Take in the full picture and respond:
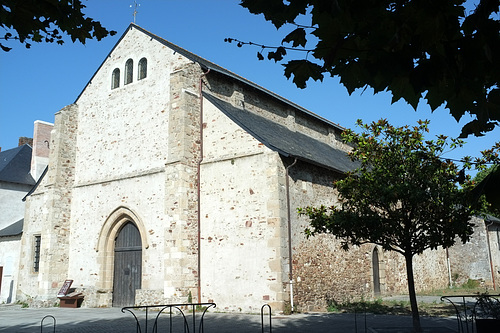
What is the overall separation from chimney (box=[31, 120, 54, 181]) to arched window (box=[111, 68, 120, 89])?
10.8m

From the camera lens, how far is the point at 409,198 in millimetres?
9289

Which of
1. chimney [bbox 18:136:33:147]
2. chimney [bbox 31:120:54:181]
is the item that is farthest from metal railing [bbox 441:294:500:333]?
chimney [bbox 18:136:33:147]

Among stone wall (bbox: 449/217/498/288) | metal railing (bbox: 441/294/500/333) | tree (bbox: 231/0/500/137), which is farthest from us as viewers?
stone wall (bbox: 449/217/498/288)

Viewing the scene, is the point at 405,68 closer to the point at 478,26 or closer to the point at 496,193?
the point at 478,26

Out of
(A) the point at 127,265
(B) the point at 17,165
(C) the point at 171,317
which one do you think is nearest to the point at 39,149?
(B) the point at 17,165

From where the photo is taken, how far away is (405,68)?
3129mm

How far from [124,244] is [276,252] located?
6547 millimetres

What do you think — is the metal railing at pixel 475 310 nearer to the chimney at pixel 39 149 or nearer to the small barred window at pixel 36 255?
the small barred window at pixel 36 255

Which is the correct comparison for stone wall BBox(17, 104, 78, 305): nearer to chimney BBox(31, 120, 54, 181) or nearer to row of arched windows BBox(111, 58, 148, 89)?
row of arched windows BBox(111, 58, 148, 89)

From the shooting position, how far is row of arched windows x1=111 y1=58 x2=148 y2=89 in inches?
705

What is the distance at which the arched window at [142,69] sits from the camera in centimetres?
1783

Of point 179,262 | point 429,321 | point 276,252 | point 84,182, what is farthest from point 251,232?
point 84,182

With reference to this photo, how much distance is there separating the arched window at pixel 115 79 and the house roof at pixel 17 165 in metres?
11.0

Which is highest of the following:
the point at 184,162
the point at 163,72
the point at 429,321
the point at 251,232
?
the point at 163,72
